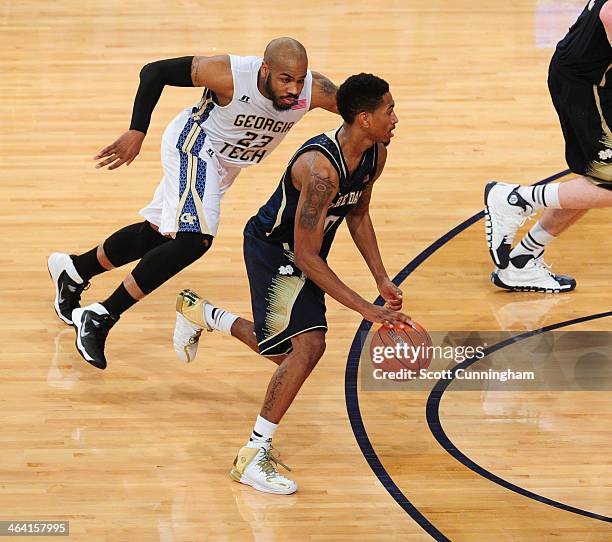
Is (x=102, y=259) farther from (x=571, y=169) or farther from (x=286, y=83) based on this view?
(x=571, y=169)

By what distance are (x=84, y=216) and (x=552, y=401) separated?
10.2ft

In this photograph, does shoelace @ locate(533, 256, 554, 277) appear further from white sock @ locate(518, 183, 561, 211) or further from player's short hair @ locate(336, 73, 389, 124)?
player's short hair @ locate(336, 73, 389, 124)

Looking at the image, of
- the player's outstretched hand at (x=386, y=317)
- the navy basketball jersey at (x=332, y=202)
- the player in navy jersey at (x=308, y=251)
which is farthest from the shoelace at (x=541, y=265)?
the player's outstretched hand at (x=386, y=317)

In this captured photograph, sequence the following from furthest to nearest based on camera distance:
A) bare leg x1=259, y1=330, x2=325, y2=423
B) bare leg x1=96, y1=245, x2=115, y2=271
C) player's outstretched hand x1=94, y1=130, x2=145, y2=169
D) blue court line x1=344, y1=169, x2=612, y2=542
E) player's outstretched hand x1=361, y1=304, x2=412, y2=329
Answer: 1. bare leg x1=96, y1=245, x2=115, y2=271
2. player's outstretched hand x1=94, y1=130, x2=145, y2=169
3. bare leg x1=259, y1=330, x2=325, y2=423
4. blue court line x1=344, y1=169, x2=612, y2=542
5. player's outstretched hand x1=361, y1=304, x2=412, y2=329

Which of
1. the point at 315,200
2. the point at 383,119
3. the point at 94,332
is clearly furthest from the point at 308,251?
the point at 94,332

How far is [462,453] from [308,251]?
3.76 ft

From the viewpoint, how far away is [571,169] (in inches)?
235

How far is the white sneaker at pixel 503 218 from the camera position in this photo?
638 cm

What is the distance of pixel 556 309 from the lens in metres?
6.30

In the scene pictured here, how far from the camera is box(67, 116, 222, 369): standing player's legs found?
215 inches

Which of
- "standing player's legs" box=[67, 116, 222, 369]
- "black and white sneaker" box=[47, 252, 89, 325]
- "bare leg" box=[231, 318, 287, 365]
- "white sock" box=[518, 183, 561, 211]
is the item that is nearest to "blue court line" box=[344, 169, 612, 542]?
"bare leg" box=[231, 318, 287, 365]

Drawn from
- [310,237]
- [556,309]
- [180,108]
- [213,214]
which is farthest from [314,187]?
[180,108]

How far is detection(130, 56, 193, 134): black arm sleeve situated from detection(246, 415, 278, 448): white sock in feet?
4.85

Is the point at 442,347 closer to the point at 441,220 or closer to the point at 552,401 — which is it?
the point at 552,401
